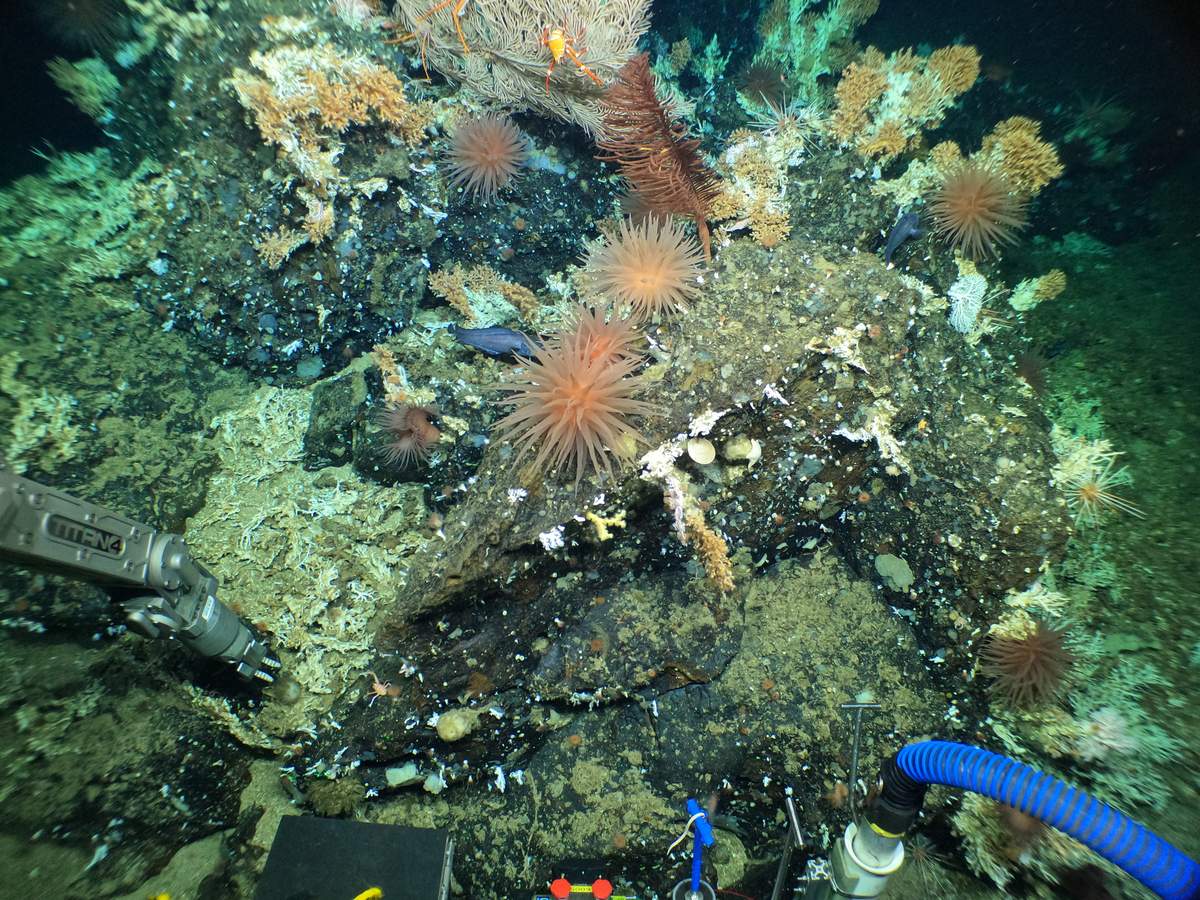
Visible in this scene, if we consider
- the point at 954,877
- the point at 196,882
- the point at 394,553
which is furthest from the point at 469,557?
the point at 954,877

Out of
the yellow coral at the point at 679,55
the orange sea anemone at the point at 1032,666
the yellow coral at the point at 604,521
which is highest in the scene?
the yellow coral at the point at 679,55

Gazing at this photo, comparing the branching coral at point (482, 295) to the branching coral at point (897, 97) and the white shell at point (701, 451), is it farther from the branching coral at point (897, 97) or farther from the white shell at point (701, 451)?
the branching coral at point (897, 97)

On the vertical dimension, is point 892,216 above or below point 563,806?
above

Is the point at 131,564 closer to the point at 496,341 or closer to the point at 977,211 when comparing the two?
the point at 496,341

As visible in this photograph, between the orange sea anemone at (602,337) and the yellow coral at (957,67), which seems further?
the yellow coral at (957,67)

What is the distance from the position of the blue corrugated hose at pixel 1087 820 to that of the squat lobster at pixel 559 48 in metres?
4.14

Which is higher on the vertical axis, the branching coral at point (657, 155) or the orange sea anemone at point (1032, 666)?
the branching coral at point (657, 155)

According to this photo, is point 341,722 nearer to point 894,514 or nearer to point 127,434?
point 127,434

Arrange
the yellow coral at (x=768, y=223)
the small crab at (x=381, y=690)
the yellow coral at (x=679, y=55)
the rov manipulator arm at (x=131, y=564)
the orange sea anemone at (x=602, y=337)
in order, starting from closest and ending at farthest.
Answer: the rov manipulator arm at (x=131, y=564) < the orange sea anemone at (x=602, y=337) < the small crab at (x=381, y=690) < the yellow coral at (x=768, y=223) < the yellow coral at (x=679, y=55)

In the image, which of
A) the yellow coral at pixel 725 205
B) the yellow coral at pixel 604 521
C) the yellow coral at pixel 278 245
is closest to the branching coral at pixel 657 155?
the yellow coral at pixel 725 205

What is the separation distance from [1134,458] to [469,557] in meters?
3.39

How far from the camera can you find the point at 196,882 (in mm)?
2594

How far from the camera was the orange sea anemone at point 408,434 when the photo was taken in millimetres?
3133

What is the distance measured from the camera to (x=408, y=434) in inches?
124
